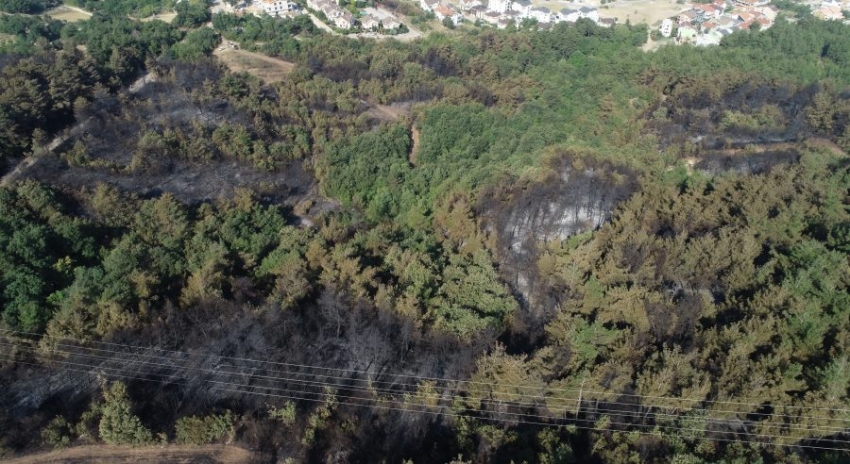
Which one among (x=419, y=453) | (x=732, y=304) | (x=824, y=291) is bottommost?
(x=419, y=453)

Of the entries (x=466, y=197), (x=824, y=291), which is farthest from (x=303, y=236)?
(x=824, y=291)

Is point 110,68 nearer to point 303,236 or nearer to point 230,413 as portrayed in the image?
point 303,236

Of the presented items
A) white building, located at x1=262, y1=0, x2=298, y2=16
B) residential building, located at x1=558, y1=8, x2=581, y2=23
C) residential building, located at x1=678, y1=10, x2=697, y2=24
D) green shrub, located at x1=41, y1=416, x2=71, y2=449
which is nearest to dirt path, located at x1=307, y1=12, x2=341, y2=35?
white building, located at x1=262, y1=0, x2=298, y2=16

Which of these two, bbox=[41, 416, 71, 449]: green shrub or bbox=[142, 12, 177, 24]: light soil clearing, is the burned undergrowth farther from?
bbox=[142, 12, 177, 24]: light soil clearing

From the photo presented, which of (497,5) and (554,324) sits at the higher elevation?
(497,5)

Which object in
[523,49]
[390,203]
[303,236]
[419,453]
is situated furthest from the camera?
[523,49]

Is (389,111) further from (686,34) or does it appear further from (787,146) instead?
(686,34)

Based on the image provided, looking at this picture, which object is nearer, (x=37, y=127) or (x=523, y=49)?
(x=37, y=127)
